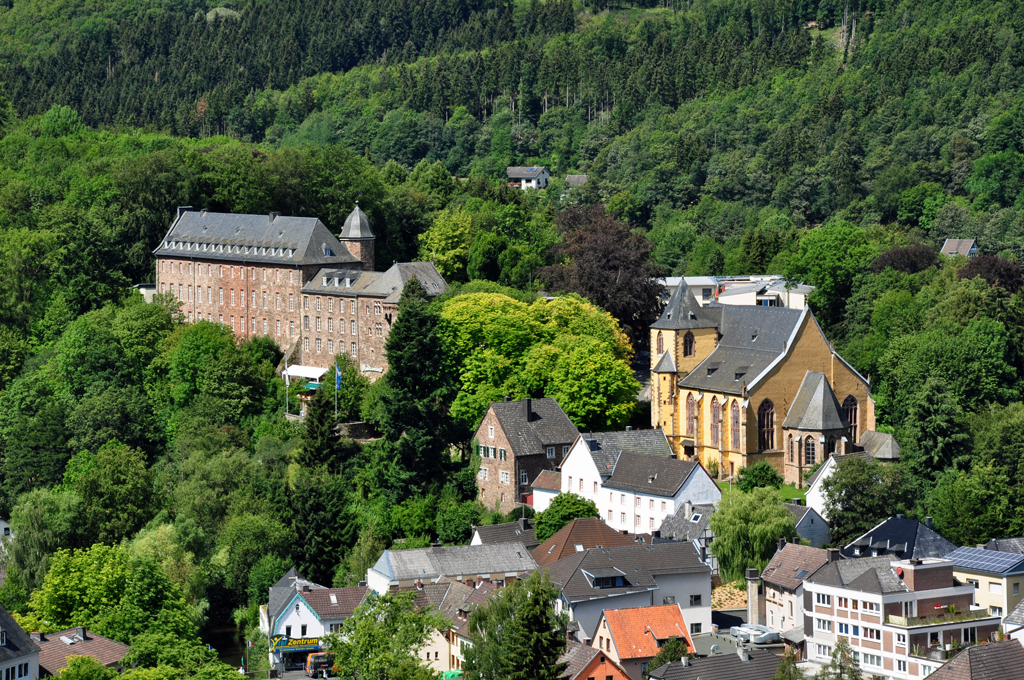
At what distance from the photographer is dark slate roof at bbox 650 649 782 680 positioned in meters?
52.2

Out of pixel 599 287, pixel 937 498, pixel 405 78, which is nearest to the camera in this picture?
pixel 937 498

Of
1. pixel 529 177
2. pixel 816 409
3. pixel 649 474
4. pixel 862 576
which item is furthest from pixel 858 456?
pixel 529 177

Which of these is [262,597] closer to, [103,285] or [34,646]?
[34,646]

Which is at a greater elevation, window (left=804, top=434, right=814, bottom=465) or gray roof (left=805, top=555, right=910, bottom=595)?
gray roof (left=805, top=555, right=910, bottom=595)

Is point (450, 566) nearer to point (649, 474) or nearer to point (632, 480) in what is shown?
point (632, 480)

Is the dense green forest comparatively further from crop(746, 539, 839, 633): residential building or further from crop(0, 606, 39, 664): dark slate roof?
crop(746, 539, 839, 633): residential building

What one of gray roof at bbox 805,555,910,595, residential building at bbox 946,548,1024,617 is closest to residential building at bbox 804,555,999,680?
gray roof at bbox 805,555,910,595

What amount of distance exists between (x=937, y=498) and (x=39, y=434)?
45.8 m

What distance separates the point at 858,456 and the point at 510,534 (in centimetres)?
1454

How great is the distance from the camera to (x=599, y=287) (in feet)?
281

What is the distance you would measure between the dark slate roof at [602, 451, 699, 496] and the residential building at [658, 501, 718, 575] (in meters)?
0.97

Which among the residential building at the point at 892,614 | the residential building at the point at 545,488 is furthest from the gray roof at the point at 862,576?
the residential building at the point at 545,488

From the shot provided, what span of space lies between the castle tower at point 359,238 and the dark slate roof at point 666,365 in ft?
72.5

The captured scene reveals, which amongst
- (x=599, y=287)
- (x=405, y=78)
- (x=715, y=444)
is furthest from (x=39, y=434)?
(x=405, y=78)
